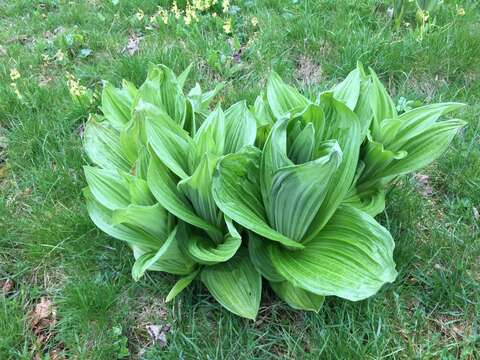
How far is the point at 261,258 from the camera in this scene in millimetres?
2322

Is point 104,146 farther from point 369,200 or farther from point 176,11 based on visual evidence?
point 176,11

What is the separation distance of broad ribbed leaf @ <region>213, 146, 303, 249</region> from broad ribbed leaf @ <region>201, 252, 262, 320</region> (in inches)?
10.2

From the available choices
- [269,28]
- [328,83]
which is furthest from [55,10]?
[328,83]

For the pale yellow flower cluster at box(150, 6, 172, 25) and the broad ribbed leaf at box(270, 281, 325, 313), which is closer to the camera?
the broad ribbed leaf at box(270, 281, 325, 313)

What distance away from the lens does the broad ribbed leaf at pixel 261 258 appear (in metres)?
2.31

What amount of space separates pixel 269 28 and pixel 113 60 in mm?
1427

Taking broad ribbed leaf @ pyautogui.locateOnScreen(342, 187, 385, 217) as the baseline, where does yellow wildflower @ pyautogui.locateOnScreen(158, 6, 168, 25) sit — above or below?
above

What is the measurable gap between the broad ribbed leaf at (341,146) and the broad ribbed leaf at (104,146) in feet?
3.71

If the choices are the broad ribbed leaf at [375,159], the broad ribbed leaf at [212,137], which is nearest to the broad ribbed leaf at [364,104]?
the broad ribbed leaf at [375,159]

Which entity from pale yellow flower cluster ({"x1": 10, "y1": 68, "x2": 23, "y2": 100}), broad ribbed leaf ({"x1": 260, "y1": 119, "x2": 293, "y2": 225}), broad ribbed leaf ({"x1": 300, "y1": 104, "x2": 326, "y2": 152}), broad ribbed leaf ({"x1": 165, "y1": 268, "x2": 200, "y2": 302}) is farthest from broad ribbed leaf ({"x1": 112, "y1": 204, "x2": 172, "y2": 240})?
pale yellow flower cluster ({"x1": 10, "y1": 68, "x2": 23, "y2": 100})

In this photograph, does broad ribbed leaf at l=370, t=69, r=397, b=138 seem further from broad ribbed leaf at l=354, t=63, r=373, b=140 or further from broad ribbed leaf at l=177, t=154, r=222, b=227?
broad ribbed leaf at l=177, t=154, r=222, b=227

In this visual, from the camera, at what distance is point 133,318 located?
8.33 feet

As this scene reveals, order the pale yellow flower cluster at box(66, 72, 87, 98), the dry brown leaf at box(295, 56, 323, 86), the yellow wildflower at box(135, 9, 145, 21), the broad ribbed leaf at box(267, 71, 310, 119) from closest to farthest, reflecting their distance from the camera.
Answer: the broad ribbed leaf at box(267, 71, 310, 119) → the pale yellow flower cluster at box(66, 72, 87, 98) → the dry brown leaf at box(295, 56, 323, 86) → the yellow wildflower at box(135, 9, 145, 21)

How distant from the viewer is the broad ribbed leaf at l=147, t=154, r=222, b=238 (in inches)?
86.1
